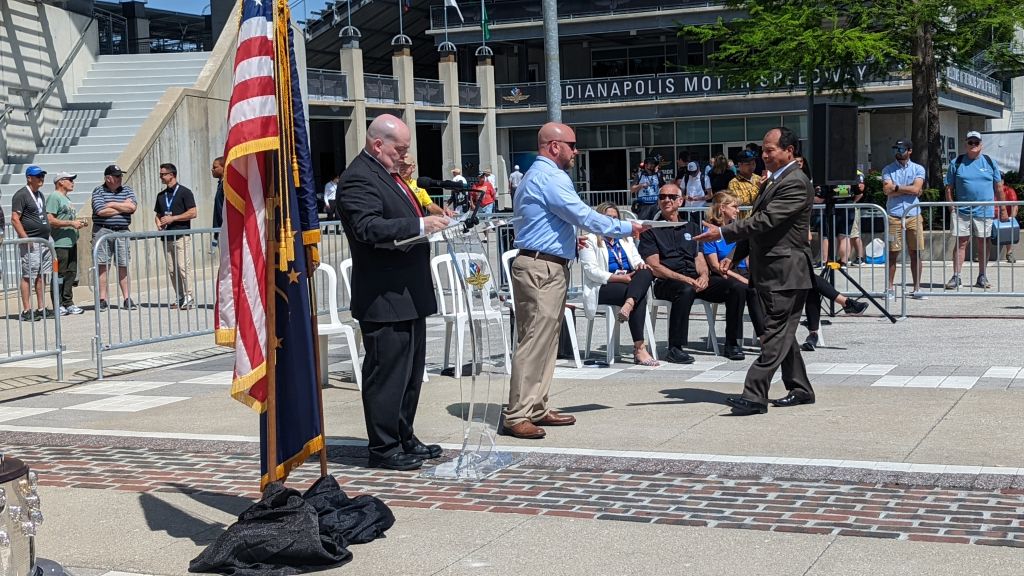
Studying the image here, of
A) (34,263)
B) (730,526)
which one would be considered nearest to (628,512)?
(730,526)

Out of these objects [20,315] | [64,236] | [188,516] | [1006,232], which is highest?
[64,236]

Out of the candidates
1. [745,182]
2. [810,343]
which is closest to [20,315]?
[810,343]

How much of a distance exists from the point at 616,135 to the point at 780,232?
4329 cm

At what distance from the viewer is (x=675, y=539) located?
220 inches

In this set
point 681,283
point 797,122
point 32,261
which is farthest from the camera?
point 797,122

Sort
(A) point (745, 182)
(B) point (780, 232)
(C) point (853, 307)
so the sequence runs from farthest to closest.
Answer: (A) point (745, 182) < (C) point (853, 307) < (B) point (780, 232)

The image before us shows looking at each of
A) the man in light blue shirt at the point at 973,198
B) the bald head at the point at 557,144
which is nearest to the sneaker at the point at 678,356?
the bald head at the point at 557,144

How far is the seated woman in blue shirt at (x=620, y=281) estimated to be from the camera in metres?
11.0

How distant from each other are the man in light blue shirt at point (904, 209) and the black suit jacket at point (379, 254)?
905 centimetres

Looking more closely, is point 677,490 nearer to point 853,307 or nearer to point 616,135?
point 853,307

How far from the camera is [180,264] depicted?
1307cm

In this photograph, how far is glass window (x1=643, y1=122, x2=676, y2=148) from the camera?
50406 millimetres

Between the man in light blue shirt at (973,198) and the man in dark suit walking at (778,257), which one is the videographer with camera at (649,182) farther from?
the man in dark suit walking at (778,257)

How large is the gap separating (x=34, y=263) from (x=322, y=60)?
43.2 meters
